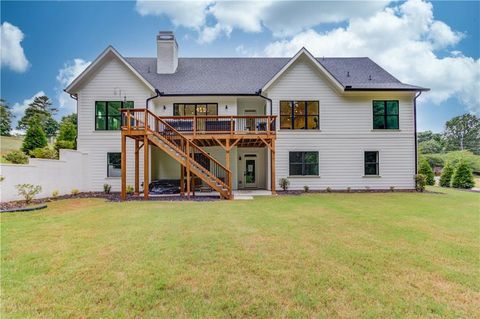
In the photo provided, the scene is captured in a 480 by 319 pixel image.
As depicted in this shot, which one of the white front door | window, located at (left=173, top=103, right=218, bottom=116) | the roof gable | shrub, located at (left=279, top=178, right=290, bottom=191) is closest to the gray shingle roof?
window, located at (left=173, top=103, right=218, bottom=116)

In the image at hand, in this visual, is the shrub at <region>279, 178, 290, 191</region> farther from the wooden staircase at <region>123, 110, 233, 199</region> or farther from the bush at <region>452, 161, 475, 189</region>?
the bush at <region>452, 161, 475, 189</region>

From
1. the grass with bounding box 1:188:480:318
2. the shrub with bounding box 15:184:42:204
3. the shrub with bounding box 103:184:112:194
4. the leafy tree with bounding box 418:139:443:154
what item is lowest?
the grass with bounding box 1:188:480:318

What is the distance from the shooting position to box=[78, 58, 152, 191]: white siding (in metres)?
15.7

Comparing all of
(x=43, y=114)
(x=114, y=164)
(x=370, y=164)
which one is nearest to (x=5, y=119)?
(x=43, y=114)

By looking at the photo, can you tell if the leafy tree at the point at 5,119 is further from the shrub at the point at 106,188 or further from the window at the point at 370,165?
the window at the point at 370,165

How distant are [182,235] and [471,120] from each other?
75.6 meters

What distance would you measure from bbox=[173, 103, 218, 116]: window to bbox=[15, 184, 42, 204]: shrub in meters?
8.48

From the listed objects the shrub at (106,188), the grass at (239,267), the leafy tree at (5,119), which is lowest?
the grass at (239,267)

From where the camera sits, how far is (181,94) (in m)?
15.9

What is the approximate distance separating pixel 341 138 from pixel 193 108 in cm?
967

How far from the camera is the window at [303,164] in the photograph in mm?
16078

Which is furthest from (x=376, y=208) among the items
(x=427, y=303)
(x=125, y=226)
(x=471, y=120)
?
(x=471, y=120)

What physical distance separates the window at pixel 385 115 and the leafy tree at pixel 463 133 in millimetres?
55253

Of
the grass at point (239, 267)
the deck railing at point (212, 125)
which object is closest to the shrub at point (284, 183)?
the deck railing at point (212, 125)
